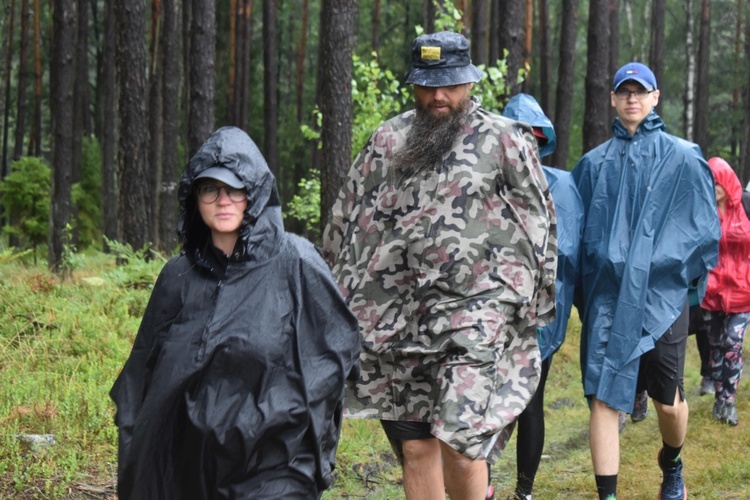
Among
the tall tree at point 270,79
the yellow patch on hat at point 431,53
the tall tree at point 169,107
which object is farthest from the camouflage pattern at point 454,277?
the tall tree at point 270,79

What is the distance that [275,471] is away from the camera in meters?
3.76

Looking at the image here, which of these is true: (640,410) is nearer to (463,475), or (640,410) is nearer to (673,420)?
(673,420)

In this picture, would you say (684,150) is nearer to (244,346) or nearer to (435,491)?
(435,491)

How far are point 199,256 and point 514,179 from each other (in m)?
1.70

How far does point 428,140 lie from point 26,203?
2417 centimetres

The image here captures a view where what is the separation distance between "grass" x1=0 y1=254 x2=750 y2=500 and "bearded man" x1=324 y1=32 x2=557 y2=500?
1.97 metres

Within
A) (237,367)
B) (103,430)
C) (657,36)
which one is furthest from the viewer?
(657,36)

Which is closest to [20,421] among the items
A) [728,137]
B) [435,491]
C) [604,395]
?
[435,491]

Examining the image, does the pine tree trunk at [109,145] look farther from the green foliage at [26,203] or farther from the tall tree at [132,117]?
the tall tree at [132,117]

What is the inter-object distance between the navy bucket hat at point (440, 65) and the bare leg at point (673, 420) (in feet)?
7.58

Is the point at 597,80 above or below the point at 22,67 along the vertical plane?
above

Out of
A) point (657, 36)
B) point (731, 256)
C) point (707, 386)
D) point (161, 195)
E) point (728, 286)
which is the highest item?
point (657, 36)

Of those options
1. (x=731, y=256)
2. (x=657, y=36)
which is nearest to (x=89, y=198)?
(x=657, y=36)

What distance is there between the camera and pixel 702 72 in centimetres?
3978
